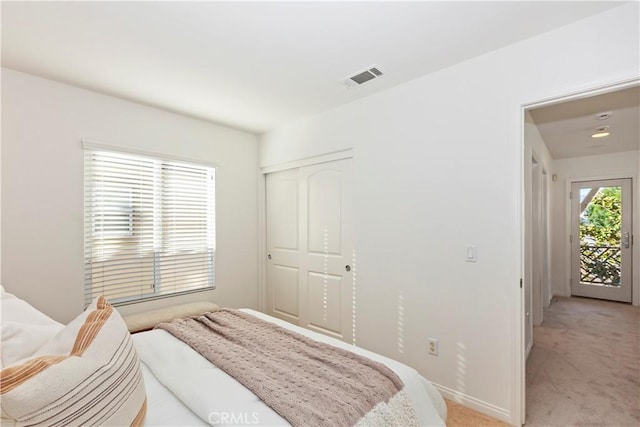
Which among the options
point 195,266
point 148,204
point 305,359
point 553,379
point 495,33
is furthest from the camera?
point 195,266

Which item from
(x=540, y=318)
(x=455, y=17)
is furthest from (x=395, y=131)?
(x=540, y=318)

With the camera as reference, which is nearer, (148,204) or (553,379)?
(553,379)

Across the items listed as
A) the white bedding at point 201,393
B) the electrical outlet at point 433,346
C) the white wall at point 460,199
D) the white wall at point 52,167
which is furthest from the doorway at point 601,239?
the white wall at point 52,167

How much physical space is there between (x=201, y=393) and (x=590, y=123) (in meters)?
4.48

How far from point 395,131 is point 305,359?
197cm

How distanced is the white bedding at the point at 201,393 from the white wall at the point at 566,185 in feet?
18.0

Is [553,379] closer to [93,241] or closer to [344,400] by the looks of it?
[344,400]

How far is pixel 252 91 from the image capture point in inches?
109

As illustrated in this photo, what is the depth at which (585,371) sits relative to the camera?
2748 millimetres

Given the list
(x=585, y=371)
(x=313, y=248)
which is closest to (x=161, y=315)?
(x=313, y=248)

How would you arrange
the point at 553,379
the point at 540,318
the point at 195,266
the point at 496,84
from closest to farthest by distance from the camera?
1. the point at 496,84
2. the point at 553,379
3. the point at 195,266
4. the point at 540,318

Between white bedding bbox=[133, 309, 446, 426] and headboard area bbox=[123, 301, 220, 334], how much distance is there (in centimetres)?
93

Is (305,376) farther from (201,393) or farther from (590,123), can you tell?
(590,123)

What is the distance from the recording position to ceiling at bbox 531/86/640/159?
2.79 meters
